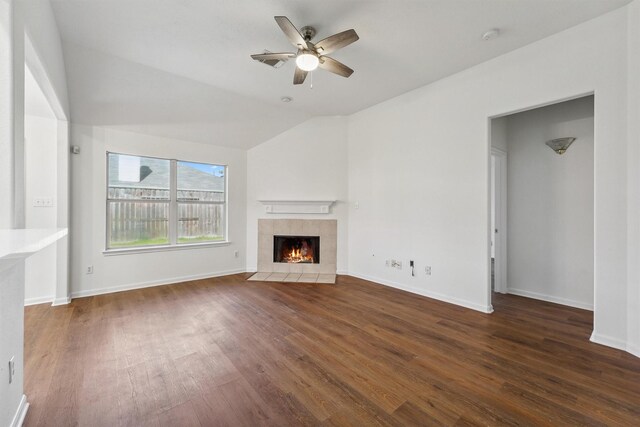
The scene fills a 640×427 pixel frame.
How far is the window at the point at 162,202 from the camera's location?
401 cm

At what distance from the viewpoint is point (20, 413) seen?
4.95 ft

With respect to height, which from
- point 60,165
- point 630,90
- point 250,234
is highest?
point 630,90

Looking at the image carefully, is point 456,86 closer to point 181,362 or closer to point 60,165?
point 181,362

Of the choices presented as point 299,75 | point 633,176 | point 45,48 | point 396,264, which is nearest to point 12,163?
point 45,48

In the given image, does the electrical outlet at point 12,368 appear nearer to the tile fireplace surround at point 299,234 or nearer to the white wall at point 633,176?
the tile fireplace surround at point 299,234

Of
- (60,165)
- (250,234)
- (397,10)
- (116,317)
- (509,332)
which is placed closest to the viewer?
(397,10)

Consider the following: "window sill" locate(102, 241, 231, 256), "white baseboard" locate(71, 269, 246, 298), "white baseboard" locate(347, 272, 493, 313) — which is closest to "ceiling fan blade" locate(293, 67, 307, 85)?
"white baseboard" locate(347, 272, 493, 313)

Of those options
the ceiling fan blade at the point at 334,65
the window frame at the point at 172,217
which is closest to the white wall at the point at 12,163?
the ceiling fan blade at the point at 334,65

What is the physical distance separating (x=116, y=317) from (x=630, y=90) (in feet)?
18.0

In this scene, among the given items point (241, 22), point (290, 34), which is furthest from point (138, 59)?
point (290, 34)

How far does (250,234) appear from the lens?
17.1ft

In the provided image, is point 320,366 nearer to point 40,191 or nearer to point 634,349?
point 634,349

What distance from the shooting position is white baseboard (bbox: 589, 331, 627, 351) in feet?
7.52

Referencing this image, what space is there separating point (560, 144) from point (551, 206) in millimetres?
805
